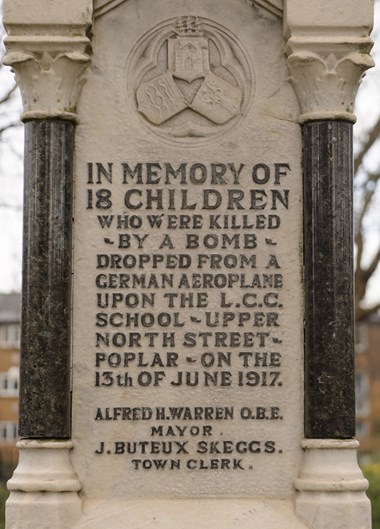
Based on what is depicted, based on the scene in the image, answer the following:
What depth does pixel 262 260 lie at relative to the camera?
24.2 feet

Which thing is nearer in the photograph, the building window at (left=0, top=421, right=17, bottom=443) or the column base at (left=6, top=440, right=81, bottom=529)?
the column base at (left=6, top=440, right=81, bottom=529)

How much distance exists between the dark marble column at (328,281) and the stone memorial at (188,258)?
0.04 ft

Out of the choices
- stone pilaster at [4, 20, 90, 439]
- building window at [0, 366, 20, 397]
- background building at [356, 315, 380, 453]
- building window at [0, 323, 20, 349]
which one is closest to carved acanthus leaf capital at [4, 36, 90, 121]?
stone pilaster at [4, 20, 90, 439]

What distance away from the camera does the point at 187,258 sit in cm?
738

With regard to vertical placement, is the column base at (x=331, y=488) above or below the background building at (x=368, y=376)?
above

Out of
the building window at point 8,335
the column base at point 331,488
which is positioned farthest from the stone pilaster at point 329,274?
the building window at point 8,335

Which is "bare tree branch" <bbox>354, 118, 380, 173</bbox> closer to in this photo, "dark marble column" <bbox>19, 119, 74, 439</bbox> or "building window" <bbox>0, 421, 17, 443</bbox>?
"dark marble column" <bbox>19, 119, 74, 439</bbox>

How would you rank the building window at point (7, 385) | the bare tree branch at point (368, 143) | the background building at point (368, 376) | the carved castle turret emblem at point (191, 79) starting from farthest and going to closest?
the building window at point (7, 385) < the background building at point (368, 376) < the bare tree branch at point (368, 143) < the carved castle turret emblem at point (191, 79)

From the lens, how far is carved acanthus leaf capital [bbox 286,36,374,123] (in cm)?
737

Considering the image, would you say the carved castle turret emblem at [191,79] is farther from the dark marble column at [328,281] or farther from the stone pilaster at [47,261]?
the dark marble column at [328,281]

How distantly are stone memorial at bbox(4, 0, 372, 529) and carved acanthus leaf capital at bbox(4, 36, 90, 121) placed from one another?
0.04ft

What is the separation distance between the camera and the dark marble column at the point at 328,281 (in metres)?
7.20

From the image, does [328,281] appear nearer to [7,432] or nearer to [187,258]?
[187,258]

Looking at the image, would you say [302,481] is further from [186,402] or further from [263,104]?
[263,104]
